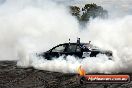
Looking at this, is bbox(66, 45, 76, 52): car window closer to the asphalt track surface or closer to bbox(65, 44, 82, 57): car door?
bbox(65, 44, 82, 57): car door

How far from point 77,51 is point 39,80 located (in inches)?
130

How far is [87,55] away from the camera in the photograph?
49.8 feet

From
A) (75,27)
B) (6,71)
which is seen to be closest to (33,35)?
(75,27)

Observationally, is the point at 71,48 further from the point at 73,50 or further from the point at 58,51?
the point at 58,51

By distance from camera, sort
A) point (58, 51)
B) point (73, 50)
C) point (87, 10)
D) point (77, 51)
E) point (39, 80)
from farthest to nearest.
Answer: point (87, 10), point (58, 51), point (73, 50), point (77, 51), point (39, 80)

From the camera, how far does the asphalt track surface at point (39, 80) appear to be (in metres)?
11.1

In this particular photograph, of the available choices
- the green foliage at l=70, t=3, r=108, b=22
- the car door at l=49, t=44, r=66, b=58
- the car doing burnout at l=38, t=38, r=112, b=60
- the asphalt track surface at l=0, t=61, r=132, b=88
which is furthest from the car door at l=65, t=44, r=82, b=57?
the green foliage at l=70, t=3, r=108, b=22

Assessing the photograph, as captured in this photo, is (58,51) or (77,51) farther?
(58,51)

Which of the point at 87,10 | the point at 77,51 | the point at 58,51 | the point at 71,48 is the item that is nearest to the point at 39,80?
the point at 77,51

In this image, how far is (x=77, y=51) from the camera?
15508mm

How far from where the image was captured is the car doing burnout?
15.0 m

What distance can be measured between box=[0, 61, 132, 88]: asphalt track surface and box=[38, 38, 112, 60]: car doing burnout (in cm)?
116

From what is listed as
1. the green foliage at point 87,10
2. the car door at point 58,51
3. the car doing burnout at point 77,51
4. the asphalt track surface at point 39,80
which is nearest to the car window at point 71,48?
the car doing burnout at point 77,51

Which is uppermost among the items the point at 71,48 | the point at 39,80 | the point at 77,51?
the point at 71,48
